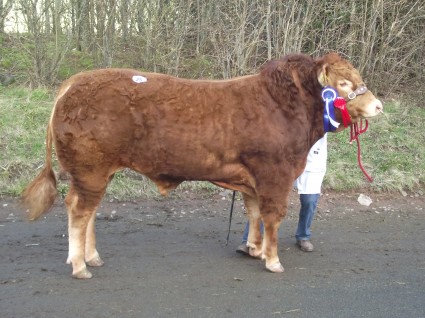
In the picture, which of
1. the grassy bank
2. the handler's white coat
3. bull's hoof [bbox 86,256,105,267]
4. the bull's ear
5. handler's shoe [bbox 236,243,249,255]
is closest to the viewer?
the bull's ear

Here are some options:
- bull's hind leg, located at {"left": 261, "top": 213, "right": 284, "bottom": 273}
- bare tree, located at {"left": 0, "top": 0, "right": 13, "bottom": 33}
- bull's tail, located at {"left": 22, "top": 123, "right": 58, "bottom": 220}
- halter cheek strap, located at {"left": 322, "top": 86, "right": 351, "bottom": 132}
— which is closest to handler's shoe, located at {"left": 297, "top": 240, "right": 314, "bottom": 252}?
bull's hind leg, located at {"left": 261, "top": 213, "right": 284, "bottom": 273}

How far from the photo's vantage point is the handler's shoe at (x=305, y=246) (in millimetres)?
5930

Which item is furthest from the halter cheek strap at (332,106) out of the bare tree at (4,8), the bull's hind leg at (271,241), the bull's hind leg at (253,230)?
the bare tree at (4,8)

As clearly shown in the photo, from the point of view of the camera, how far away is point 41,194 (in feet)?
17.3

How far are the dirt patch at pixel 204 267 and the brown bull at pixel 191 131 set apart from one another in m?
0.33

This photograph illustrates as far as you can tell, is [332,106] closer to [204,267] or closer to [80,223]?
[204,267]

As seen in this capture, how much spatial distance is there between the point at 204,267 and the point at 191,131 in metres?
1.28

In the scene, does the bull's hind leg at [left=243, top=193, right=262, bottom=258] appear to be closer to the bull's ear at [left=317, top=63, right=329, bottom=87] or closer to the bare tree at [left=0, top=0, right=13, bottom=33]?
the bull's ear at [left=317, top=63, right=329, bottom=87]

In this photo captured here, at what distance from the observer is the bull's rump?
A: 4.86m

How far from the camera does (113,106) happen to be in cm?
487

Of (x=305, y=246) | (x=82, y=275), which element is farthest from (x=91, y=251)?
(x=305, y=246)

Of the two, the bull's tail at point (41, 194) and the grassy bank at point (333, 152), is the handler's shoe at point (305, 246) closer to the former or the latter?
the grassy bank at point (333, 152)

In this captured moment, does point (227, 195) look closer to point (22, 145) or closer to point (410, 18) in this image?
point (22, 145)

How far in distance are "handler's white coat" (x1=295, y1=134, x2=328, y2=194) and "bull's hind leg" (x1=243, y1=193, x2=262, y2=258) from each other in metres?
0.56
